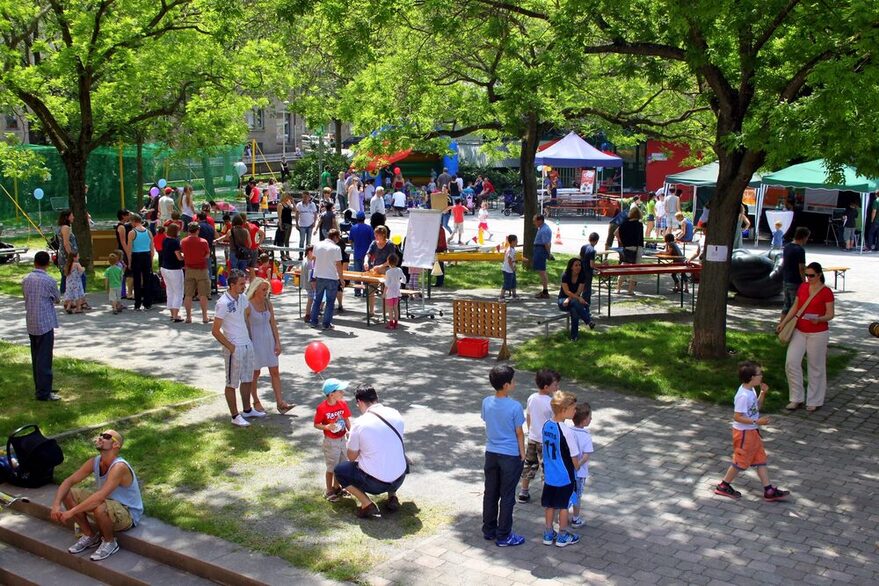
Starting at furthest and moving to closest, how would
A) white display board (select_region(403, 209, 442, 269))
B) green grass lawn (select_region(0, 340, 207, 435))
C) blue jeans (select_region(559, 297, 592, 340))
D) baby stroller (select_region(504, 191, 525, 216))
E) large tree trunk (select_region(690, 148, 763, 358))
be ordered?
baby stroller (select_region(504, 191, 525, 216)) < white display board (select_region(403, 209, 442, 269)) < blue jeans (select_region(559, 297, 592, 340)) < large tree trunk (select_region(690, 148, 763, 358)) < green grass lawn (select_region(0, 340, 207, 435))

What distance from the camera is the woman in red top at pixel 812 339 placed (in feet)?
37.1

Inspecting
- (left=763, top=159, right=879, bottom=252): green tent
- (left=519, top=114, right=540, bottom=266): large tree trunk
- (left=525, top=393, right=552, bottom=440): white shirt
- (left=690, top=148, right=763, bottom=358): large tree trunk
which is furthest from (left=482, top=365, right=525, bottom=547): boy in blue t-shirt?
(left=763, top=159, right=879, bottom=252): green tent

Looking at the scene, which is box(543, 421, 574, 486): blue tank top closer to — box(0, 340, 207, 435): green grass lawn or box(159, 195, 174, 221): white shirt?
box(0, 340, 207, 435): green grass lawn

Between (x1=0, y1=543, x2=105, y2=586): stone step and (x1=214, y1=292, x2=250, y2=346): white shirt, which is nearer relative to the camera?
(x1=0, y1=543, x2=105, y2=586): stone step

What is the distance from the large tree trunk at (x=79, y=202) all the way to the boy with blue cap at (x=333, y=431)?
46.2ft

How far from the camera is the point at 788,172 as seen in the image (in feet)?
79.6

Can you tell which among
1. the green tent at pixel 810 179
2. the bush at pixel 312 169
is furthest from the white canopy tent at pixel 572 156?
the bush at pixel 312 169

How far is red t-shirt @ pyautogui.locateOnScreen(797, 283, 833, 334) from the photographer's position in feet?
36.9

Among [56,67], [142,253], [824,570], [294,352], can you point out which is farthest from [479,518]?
[56,67]

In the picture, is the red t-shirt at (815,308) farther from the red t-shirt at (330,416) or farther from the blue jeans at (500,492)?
the red t-shirt at (330,416)

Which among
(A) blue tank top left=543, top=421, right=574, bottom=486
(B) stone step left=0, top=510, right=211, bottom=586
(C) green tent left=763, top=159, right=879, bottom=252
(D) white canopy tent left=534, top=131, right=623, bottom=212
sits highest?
(D) white canopy tent left=534, top=131, right=623, bottom=212

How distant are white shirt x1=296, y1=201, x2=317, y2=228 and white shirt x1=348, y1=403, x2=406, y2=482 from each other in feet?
57.6

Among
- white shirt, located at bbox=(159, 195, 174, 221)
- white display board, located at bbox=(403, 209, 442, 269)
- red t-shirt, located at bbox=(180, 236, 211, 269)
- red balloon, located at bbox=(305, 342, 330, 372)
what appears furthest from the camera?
white shirt, located at bbox=(159, 195, 174, 221)

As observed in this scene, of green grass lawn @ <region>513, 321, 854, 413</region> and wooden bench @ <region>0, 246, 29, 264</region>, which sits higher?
wooden bench @ <region>0, 246, 29, 264</region>
